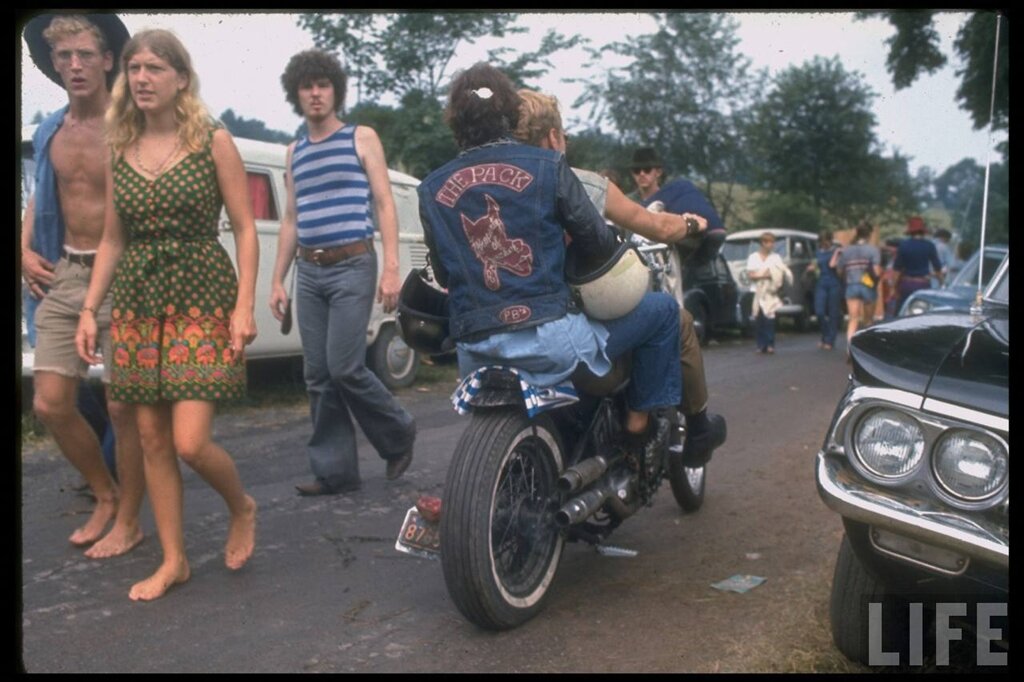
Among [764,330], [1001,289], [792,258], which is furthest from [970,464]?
[792,258]

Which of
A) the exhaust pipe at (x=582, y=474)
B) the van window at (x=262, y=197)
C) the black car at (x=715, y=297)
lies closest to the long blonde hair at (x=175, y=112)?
the exhaust pipe at (x=582, y=474)

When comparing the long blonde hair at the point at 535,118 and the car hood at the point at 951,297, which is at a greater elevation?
the long blonde hair at the point at 535,118

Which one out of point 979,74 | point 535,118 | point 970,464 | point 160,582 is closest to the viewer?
point 970,464

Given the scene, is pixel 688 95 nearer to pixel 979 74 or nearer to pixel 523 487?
pixel 979 74

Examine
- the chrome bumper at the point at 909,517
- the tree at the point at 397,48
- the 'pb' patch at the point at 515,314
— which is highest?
the tree at the point at 397,48

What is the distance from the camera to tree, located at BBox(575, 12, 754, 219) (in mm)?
17688

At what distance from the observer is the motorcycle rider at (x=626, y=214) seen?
147 inches

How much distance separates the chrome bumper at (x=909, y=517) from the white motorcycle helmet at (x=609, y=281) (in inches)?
43.2

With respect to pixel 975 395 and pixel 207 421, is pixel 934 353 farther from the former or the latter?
pixel 207 421

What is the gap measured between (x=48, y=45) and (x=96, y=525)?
190 cm

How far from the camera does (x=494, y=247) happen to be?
349cm

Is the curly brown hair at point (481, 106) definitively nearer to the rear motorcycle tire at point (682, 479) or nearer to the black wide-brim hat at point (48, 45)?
the black wide-brim hat at point (48, 45)

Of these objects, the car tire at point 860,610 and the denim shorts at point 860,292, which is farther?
the denim shorts at point 860,292

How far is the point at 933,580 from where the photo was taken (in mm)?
2719
